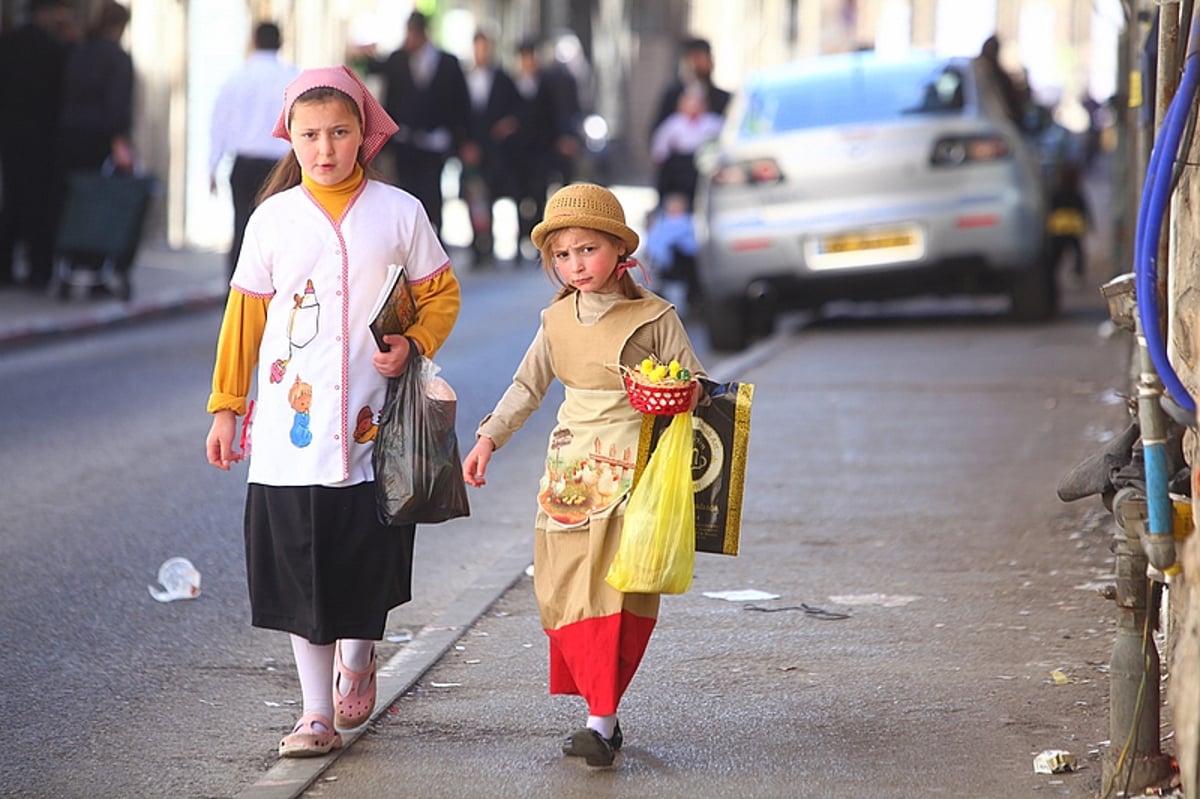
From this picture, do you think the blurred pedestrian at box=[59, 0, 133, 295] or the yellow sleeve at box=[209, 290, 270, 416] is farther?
the blurred pedestrian at box=[59, 0, 133, 295]

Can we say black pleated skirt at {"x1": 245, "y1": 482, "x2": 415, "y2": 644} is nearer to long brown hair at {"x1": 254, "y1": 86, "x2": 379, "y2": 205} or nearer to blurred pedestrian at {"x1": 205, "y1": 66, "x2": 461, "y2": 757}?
blurred pedestrian at {"x1": 205, "y1": 66, "x2": 461, "y2": 757}

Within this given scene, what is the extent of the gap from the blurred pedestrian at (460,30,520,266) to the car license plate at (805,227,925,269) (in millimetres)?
8641

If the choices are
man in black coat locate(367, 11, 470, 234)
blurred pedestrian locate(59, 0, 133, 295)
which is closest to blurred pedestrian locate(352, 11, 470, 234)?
man in black coat locate(367, 11, 470, 234)

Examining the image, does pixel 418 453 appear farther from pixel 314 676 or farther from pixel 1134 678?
pixel 1134 678

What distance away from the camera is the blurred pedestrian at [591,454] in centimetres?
481

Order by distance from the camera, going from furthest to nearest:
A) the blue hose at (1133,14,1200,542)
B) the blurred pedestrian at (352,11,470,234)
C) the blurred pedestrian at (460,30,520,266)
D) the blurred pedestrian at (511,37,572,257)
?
the blurred pedestrian at (511,37,572,257) < the blurred pedestrian at (460,30,520,266) < the blurred pedestrian at (352,11,470,234) < the blue hose at (1133,14,1200,542)

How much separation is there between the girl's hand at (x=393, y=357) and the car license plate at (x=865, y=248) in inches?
367

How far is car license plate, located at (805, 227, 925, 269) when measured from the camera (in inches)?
549

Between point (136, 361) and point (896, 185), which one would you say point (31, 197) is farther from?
point (896, 185)

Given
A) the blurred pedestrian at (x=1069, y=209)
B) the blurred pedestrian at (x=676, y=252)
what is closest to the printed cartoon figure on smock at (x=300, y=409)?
the blurred pedestrian at (x=676, y=252)

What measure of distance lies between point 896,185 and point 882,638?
26.6 feet

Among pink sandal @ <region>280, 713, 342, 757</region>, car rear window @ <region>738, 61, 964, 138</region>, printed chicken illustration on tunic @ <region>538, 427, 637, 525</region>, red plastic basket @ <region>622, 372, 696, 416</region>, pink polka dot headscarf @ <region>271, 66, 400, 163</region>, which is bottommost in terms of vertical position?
pink sandal @ <region>280, 713, 342, 757</region>

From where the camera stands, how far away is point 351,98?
16.3 feet

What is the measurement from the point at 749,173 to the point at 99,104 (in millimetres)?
5357
